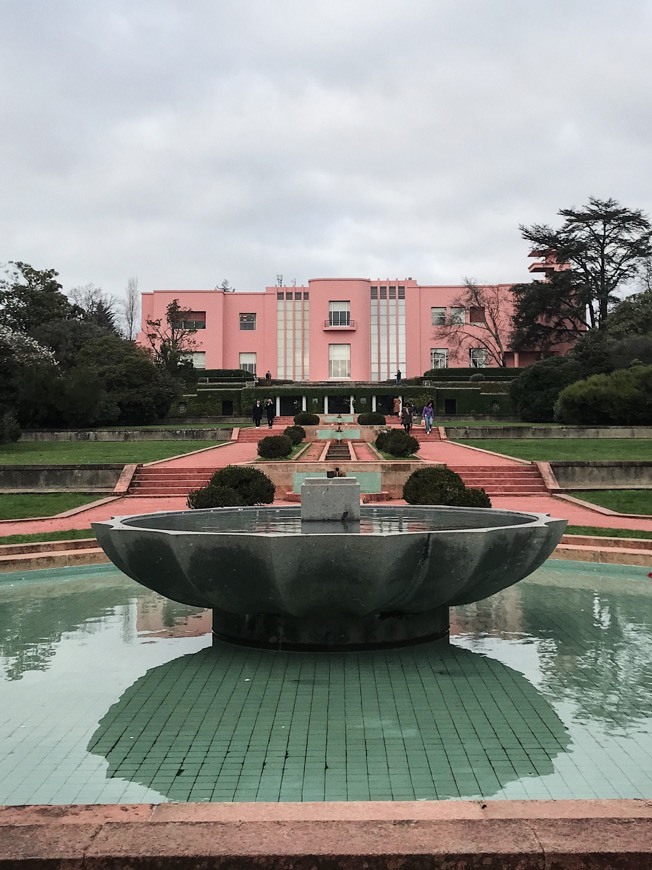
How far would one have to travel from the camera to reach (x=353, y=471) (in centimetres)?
1780

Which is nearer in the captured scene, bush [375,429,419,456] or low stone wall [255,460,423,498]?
low stone wall [255,460,423,498]

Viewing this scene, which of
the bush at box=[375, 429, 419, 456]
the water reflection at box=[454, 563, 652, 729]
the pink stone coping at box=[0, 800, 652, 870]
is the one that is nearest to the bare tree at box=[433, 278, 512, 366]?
the bush at box=[375, 429, 419, 456]

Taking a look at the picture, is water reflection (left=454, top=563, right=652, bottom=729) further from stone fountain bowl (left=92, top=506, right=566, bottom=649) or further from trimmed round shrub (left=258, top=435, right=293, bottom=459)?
trimmed round shrub (left=258, top=435, right=293, bottom=459)

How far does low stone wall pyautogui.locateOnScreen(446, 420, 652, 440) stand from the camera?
1090 inches

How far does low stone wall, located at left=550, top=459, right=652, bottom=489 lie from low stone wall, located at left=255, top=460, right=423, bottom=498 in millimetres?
3174

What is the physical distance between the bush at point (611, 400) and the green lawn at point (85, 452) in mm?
13779

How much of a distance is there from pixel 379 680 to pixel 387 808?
2.40m

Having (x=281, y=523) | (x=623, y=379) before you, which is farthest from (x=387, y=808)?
(x=623, y=379)

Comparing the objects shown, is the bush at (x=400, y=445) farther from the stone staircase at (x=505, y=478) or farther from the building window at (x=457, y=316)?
the building window at (x=457, y=316)

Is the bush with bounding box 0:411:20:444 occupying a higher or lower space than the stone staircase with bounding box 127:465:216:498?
higher

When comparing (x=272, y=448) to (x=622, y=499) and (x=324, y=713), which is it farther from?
(x=324, y=713)

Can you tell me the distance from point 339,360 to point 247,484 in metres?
49.3

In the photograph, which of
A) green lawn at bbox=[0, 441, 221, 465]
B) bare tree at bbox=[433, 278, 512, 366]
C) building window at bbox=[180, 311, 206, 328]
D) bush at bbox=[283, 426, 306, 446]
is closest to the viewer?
green lawn at bbox=[0, 441, 221, 465]

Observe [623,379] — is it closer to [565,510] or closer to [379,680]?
[565,510]
